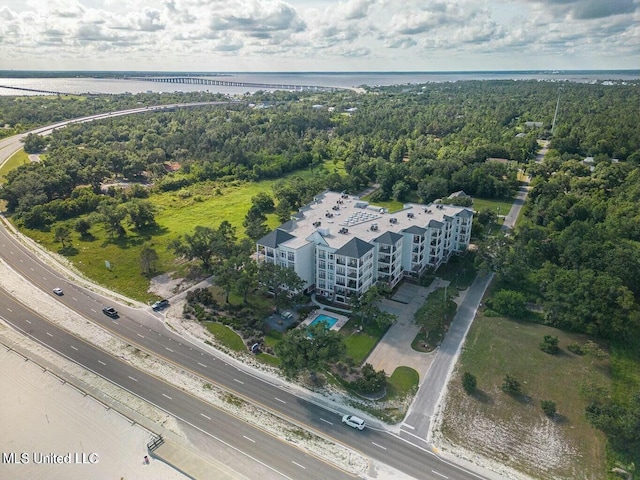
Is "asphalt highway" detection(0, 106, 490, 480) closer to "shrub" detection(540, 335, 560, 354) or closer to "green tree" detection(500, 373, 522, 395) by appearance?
"green tree" detection(500, 373, 522, 395)

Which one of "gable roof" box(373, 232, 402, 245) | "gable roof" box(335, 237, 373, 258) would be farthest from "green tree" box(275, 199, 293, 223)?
"gable roof" box(335, 237, 373, 258)

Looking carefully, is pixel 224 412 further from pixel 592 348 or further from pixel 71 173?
pixel 71 173

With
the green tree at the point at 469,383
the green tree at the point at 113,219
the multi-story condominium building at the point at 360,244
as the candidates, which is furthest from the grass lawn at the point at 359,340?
the green tree at the point at 113,219

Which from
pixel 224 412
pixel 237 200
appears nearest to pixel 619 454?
pixel 224 412

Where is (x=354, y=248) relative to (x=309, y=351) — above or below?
above

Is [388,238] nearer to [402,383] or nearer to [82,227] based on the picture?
[402,383]

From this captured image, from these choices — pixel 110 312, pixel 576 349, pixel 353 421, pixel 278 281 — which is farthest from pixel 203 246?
pixel 576 349
